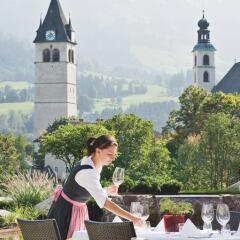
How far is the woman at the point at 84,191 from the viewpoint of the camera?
852 cm

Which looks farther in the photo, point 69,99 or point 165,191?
point 69,99

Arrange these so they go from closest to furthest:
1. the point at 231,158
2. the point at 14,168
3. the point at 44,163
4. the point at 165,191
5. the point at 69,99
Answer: the point at 165,191 → the point at 231,158 → the point at 14,168 → the point at 44,163 → the point at 69,99

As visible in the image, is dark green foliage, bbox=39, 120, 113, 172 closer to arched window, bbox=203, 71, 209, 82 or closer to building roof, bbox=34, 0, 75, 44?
building roof, bbox=34, 0, 75, 44

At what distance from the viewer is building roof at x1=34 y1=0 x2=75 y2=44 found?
5408 inches

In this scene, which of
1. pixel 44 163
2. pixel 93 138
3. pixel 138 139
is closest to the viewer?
pixel 93 138

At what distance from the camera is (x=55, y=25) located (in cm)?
13762

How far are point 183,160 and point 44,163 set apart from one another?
66640 mm

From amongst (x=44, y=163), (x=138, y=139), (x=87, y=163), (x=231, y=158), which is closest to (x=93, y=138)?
(x=87, y=163)

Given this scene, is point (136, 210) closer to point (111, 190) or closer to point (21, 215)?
point (111, 190)

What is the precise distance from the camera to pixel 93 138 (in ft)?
29.6

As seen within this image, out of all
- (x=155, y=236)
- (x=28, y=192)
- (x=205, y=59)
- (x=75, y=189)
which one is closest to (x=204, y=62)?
(x=205, y=59)

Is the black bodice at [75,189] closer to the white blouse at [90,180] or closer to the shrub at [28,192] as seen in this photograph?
the white blouse at [90,180]

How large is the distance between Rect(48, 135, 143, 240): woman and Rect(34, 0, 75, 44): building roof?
423 feet

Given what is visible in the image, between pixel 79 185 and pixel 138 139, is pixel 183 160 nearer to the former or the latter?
pixel 138 139
